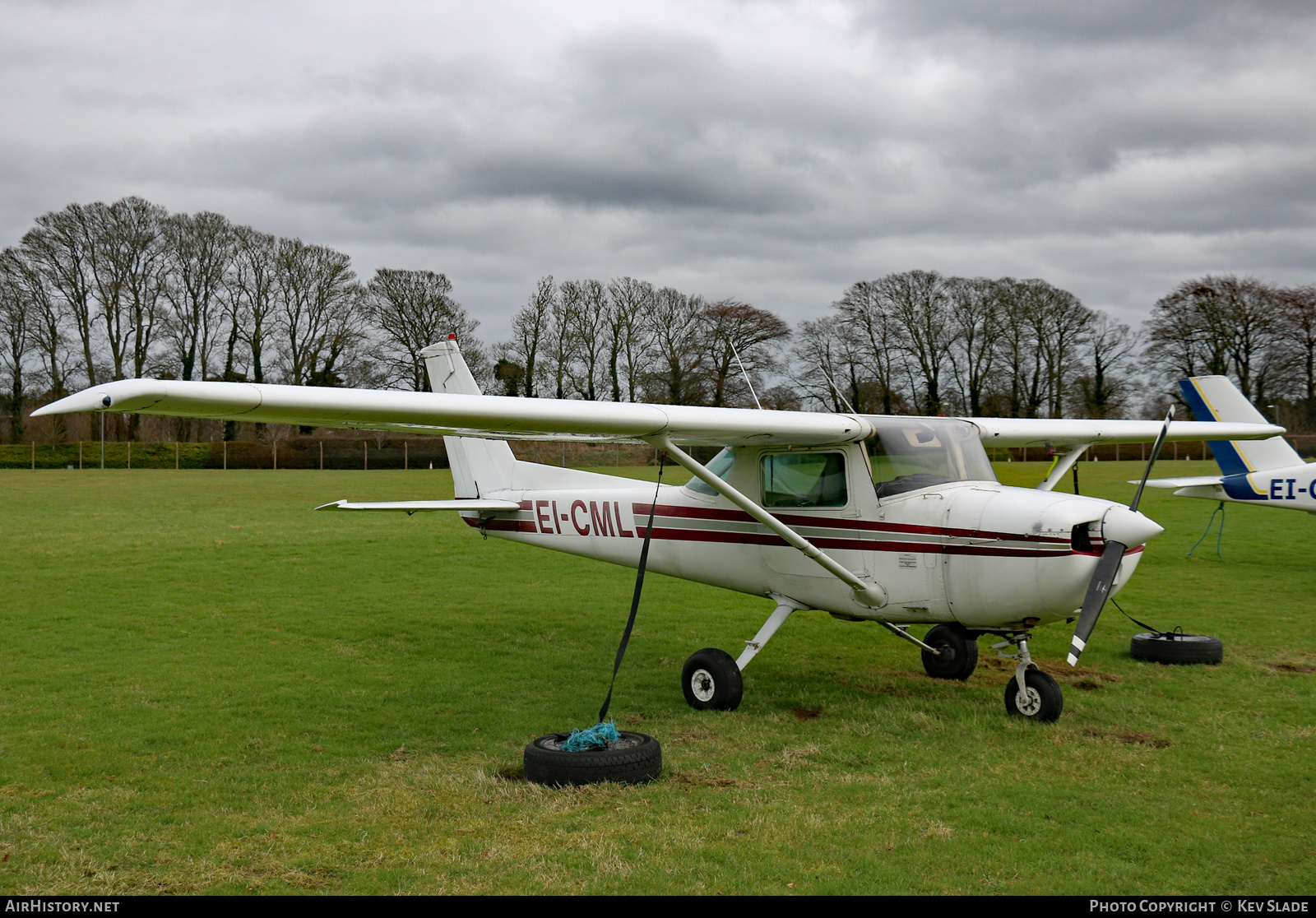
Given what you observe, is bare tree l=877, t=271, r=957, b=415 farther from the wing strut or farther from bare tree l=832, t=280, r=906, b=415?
the wing strut

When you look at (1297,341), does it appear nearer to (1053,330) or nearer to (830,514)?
(1053,330)

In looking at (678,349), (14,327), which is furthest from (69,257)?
(678,349)

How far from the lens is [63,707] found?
7.44 metres

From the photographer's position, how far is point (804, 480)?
302 inches

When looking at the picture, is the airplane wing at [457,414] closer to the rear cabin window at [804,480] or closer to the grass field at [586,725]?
the rear cabin window at [804,480]

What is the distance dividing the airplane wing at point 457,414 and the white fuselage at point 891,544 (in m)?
0.68

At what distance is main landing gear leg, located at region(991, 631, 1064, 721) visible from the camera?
22.5 ft

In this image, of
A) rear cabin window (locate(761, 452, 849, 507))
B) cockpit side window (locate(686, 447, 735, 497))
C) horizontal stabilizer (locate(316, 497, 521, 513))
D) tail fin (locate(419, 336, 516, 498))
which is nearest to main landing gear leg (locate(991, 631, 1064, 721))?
rear cabin window (locate(761, 452, 849, 507))

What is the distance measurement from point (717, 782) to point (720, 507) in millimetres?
3044

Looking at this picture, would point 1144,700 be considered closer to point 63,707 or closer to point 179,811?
point 179,811

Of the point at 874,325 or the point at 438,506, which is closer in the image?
the point at 438,506

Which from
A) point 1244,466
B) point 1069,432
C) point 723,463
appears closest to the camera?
point 723,463

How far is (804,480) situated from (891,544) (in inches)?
→ 36.7
